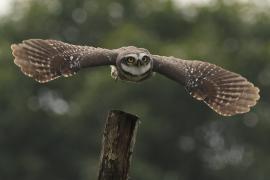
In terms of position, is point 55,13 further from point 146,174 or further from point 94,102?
point 146,174

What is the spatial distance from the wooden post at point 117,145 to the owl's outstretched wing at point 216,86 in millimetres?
2560

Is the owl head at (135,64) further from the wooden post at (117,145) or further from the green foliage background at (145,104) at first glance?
the green foliage background at (145,104)

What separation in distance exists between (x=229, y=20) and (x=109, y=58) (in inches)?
1516

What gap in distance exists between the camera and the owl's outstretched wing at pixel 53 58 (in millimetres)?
16109

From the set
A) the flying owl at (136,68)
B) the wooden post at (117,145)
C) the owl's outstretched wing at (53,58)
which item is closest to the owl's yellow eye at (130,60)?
the flying owl at (136,68)

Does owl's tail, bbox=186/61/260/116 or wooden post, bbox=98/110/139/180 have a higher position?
owl's tail, bbox=186/61/260/116

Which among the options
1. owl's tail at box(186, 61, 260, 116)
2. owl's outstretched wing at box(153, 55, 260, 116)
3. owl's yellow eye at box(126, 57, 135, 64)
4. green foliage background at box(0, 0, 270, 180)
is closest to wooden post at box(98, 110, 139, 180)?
owl's yellow eye at box(126, 57, 135, 64)

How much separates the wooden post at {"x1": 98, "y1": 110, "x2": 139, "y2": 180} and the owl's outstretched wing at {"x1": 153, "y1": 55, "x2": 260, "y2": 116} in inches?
101

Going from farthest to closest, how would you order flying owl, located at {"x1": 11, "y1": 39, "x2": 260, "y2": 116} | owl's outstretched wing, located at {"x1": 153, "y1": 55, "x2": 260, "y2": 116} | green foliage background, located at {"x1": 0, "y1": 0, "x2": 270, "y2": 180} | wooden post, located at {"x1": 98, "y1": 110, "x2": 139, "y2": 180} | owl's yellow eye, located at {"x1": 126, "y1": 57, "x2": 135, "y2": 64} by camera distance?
1. green foliage background, located at {"x1": 0, "y1": 0, "x2": 270, "y2": 180}
2. owl's outstretched wing, located at {"x1": 153, "y1": 55, "x2": 260, "y2": 116}
3. flying owl, located at {"x1": 11, "y1": 39, "x2": 260, "y2": 116}
4. owl's yellow eye, located at {"x1": 126, "y1": 57, "x2": 135, "y2": 64}
5. wooden post, located at {"x1": 98, "y1": 110, "x2": 139, "y2": 180}

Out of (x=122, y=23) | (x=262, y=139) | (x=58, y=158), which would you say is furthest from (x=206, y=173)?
(x=122, y=23)

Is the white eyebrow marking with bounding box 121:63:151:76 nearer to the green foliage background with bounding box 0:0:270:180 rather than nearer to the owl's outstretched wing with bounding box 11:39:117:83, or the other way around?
the owl's outstretched wing with bounding box 11:39:117:83

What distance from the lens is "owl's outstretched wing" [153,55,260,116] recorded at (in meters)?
16.5

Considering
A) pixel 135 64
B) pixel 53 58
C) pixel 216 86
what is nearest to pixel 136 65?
pixel 135 64

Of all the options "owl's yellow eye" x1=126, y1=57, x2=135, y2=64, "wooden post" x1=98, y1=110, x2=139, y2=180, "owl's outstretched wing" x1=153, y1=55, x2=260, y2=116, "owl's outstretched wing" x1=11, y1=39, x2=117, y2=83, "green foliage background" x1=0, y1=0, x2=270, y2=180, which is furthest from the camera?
"green foliage background" x1=0, y1=0, x2=270, y2=180
